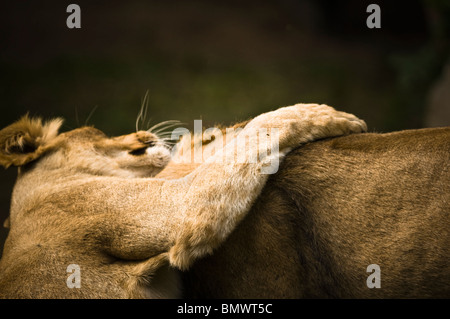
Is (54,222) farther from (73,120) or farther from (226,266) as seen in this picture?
(73,120)

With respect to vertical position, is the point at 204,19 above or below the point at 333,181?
above

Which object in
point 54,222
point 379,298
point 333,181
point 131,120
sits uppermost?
point 131,120

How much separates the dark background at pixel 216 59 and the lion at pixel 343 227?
3.94 m

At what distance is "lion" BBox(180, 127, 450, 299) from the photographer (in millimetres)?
1970

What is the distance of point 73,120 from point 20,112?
2.35ft

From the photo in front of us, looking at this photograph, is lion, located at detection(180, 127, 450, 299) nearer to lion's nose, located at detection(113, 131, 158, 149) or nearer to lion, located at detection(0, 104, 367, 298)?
lion, located at detection(0, 104, 367, 298)

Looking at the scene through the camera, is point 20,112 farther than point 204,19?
No

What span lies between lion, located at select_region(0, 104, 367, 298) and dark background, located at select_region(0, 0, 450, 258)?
3.71 m

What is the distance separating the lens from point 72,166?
8.33ft

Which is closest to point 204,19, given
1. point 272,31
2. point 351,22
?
point 272,31

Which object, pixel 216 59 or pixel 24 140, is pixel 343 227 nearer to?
pixel 24 140

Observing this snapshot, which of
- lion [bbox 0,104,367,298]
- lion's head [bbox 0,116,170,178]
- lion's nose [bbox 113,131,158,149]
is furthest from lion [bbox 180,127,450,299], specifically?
lion's nose [bbox 113,131,158,149]

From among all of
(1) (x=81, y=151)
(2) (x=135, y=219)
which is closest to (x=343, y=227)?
(2) (x=135, y=219)

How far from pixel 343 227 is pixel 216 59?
6.02 meters
